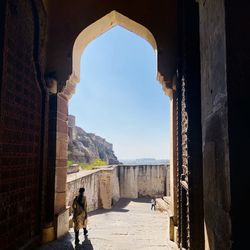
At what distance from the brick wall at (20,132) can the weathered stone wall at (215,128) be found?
2.62 meters

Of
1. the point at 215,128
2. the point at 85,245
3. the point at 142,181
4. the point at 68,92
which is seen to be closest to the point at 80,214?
the point at 85,245

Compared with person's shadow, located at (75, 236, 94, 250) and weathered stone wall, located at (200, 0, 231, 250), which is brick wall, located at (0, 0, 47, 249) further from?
weathered stone wall, located at (200, 0, 231, 250)

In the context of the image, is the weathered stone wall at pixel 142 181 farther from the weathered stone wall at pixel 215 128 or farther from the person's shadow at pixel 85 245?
the weathered stone wall at pixel 215 128

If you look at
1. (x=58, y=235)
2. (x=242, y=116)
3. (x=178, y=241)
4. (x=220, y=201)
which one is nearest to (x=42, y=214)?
(x=58, y=235)

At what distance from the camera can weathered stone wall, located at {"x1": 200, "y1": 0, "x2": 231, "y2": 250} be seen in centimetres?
148

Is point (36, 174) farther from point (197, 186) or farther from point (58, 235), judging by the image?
point (197, 186)

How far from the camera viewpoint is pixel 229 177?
1381 mm

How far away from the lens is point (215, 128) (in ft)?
5.50

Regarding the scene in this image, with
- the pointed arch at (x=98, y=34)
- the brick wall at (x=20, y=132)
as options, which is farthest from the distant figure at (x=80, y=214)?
the pointed arch at (x=98, y=34)

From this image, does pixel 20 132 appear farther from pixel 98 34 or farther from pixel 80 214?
pixel 98 34

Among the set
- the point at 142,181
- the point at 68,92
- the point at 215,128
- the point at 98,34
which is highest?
the point at 98,34

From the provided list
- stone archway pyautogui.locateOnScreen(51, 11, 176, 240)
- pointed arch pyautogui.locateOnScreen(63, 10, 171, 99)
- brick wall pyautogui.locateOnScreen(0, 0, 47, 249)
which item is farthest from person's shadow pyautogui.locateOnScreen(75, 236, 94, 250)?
pointed arch pyautogui.locateOnScreen(63, 10, 171, 99)

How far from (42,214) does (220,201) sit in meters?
4.12

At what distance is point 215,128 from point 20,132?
10.6 ft
